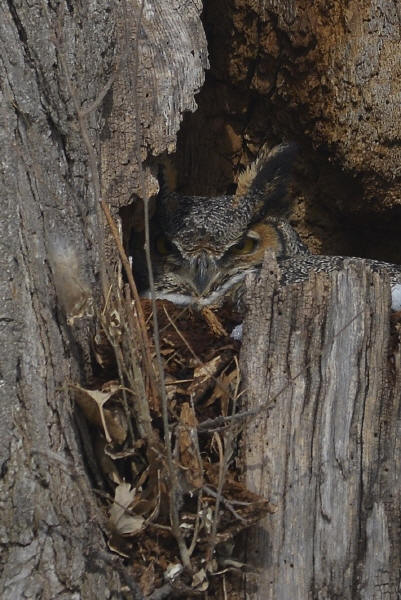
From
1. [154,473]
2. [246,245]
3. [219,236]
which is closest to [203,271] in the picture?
[219,236]

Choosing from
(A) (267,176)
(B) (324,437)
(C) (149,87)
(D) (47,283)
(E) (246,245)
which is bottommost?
(B) (324,437)

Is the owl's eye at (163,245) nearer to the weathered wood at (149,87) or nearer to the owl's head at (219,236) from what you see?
the owl's head at (219,236)

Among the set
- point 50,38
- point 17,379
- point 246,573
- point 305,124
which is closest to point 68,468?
point 17,379

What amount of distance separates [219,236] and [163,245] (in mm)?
213

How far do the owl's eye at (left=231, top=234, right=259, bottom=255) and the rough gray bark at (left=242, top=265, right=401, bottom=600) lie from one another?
781 mm

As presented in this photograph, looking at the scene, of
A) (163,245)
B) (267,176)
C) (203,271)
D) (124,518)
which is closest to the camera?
(124,518)

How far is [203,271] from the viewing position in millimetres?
2920

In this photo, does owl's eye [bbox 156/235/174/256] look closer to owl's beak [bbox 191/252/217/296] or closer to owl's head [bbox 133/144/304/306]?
owl's head [bbox 133/144/304/306]

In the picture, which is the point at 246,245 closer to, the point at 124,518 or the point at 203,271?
the point at 203,271

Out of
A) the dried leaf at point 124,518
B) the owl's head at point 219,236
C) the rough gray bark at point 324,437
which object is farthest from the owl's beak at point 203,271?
the dried leaf at point 124,518

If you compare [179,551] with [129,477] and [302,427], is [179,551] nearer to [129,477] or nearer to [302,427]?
[129,477]

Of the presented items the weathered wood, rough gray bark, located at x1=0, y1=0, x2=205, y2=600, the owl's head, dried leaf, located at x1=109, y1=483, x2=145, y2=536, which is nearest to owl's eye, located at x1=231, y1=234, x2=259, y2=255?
the owl's head

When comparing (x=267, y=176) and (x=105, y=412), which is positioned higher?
(x=267, y=176)

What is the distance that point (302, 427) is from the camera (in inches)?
88.3
